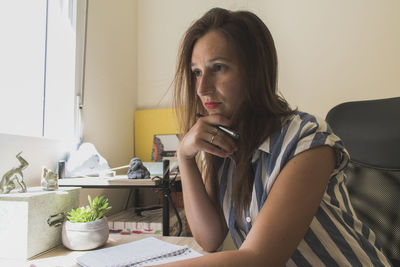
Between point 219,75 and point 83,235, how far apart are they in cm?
55

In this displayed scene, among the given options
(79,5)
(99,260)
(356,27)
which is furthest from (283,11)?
(99,260)

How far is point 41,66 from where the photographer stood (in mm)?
1327

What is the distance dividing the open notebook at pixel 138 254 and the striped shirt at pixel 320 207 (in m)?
0.19

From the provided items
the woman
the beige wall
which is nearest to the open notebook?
the woman

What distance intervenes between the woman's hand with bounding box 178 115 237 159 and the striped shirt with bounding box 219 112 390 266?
86 millimetres

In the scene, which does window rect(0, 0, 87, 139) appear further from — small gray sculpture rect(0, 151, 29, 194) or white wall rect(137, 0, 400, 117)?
white wall rect(137, 0, 400, 117)

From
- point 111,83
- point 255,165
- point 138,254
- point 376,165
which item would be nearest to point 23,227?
point 138,254

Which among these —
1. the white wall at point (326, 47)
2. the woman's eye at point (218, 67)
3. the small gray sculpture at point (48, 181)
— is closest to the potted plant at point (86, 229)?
the small gray sculpture at point (48, 181)

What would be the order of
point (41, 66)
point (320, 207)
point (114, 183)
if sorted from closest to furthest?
point (320, 207), point (114, 183), point (41, 66)

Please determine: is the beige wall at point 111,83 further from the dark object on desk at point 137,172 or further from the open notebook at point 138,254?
the open notebook at point 138,254

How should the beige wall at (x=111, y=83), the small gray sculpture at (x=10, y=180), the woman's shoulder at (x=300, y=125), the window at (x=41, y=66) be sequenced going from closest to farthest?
1. the woman's shoulder at (x=300, y=125)
2. the small gray sculpture at (x=10, y=180)
3. the window at (x=41, y=66)
4. the beige wall at (x=111, y=83)

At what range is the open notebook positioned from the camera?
62cm

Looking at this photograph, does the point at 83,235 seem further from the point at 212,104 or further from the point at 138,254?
the point at 212,104

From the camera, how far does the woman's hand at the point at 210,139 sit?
0.77 meters
